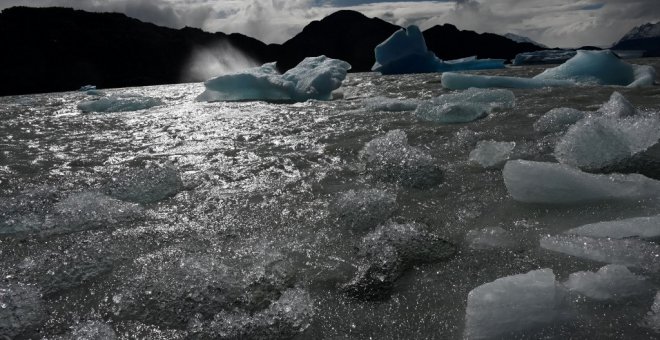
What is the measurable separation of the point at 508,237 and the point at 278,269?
3.19 feet

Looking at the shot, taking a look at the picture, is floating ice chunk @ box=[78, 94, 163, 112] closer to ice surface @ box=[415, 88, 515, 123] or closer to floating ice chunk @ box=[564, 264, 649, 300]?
ice surface @ box=[415, 88, 515, 123]

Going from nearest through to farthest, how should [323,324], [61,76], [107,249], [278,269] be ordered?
[323,324] < [278,269] < [107,249] < [61,76]

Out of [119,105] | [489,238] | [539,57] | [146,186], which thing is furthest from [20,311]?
[539,57]

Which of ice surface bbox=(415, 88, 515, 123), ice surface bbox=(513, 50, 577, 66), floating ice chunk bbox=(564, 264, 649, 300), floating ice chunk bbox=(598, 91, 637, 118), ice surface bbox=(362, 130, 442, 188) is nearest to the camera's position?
floating ice chunk bbox=(564, 264, 649, 300)

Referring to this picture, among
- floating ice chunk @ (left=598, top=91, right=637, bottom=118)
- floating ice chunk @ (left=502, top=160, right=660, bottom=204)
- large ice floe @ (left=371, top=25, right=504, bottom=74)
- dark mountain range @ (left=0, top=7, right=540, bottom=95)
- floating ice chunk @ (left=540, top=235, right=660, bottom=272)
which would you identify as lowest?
floating ice chunk @ (left=540, top=235, right=660, bottom=272)

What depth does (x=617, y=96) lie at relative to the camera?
3.46 metres

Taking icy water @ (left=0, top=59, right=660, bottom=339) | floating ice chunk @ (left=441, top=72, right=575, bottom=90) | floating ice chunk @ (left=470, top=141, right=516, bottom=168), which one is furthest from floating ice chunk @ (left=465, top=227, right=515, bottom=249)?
floating ice chunk @ (left=441, top=72, right=575, bottom=90)

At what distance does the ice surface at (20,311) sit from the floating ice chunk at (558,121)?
11.7ft

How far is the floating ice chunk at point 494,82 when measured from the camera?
6.82m

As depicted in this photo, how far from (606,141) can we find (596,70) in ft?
20.1

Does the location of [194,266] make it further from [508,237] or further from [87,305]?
[508,237]

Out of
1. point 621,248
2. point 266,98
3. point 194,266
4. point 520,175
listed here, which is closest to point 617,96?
point 520,175

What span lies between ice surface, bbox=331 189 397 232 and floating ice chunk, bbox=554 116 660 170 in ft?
3.94

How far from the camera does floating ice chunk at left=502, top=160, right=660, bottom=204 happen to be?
1.90 meters
